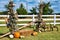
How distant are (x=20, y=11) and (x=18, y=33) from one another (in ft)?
38.2

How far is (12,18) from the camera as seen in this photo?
35.9 feet

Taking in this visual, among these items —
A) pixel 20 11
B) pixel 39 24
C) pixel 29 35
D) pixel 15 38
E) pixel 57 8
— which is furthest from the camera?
pixel 57 8

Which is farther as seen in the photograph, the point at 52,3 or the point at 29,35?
the point at 52,3

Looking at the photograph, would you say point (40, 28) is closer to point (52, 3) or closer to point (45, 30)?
point (45, 30)

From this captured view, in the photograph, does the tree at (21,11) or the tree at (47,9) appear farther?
the tree at (47,9)

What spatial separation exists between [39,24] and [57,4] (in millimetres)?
12040

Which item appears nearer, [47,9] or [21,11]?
[21,11]

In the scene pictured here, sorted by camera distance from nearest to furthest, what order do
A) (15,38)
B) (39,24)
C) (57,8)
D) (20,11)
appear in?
(15,38) < (39,24) < (20,11) < (57,8)

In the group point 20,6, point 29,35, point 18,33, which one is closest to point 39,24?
point 29,35

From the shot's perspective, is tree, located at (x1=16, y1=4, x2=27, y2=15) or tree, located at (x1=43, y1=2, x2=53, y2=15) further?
tree, located at (x1=43, y1=2, x2=53, y2=15)

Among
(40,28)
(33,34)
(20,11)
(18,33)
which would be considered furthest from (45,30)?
(20,11)

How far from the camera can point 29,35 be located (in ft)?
37.5

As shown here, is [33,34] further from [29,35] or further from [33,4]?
[33,4]

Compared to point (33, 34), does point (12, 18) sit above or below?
above
